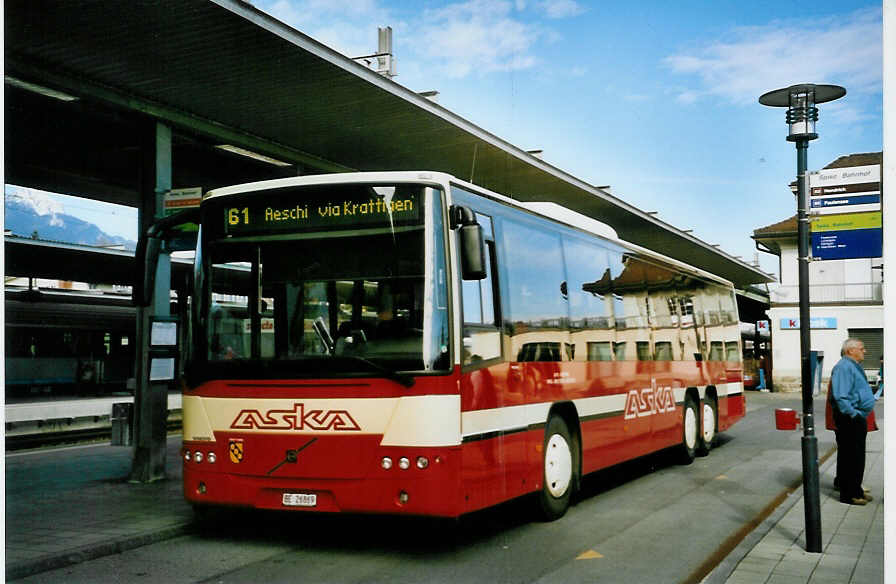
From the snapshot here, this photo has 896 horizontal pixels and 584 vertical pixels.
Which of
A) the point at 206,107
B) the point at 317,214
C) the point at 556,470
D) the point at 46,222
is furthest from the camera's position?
the point at 46,222

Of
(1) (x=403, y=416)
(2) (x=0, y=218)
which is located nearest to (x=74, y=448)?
(1) (x=403, y=416)

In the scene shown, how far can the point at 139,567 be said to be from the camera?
7.14 metres

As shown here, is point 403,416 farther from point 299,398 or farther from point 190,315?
point 190,315

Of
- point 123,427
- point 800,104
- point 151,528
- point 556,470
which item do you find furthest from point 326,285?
point 123,427

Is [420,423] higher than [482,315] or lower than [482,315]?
lower

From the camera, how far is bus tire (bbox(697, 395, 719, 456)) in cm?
1535

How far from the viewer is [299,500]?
7438 millimetres

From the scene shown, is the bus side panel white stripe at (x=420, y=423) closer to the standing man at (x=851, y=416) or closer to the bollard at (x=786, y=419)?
the bollard at (x=786, y=419)

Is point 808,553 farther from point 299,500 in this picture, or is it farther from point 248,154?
point 248,154

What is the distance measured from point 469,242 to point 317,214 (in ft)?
4.19

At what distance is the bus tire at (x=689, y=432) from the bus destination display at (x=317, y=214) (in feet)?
26.5

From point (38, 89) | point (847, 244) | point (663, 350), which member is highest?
point (38, 89)

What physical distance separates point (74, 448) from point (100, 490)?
5660 millimetres

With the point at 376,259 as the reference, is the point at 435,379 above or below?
below
